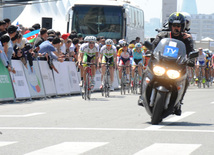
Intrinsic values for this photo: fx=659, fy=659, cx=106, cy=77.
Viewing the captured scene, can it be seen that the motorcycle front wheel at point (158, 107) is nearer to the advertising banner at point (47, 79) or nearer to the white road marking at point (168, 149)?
the white road marking at point (168, 149)

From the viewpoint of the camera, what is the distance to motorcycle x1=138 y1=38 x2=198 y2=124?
10.8 metres

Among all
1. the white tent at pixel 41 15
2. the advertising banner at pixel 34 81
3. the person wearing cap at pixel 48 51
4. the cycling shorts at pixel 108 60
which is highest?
the person wearing cap at pixel 48 51

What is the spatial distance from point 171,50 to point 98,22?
2527 centimetres

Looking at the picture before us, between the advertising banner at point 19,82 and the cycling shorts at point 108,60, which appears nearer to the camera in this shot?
the advertising banner at point 19,82

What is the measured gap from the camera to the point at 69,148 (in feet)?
25.3

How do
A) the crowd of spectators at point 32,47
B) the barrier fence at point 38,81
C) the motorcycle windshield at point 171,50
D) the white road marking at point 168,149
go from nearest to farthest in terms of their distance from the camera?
1. the white road marking at point 168,149
2. the motorcycle windshield at point 171,50
3. the crowd of spectators at point 32,47
4. the barrier fence at point 38,81

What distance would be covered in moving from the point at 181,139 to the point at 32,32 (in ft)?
44.3

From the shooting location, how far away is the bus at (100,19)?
117ft

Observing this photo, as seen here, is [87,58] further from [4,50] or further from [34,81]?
[4,50]

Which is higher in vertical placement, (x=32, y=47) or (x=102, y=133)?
(x=102, y=133)

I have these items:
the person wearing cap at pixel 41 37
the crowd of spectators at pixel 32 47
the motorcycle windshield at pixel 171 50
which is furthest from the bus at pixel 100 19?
the motorcycle windshield at pixel 171 50

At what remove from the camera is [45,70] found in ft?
64.2

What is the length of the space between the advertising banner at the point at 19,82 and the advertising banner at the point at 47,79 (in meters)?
1.34

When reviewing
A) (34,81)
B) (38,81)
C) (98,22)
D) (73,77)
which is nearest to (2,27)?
(34,81)
